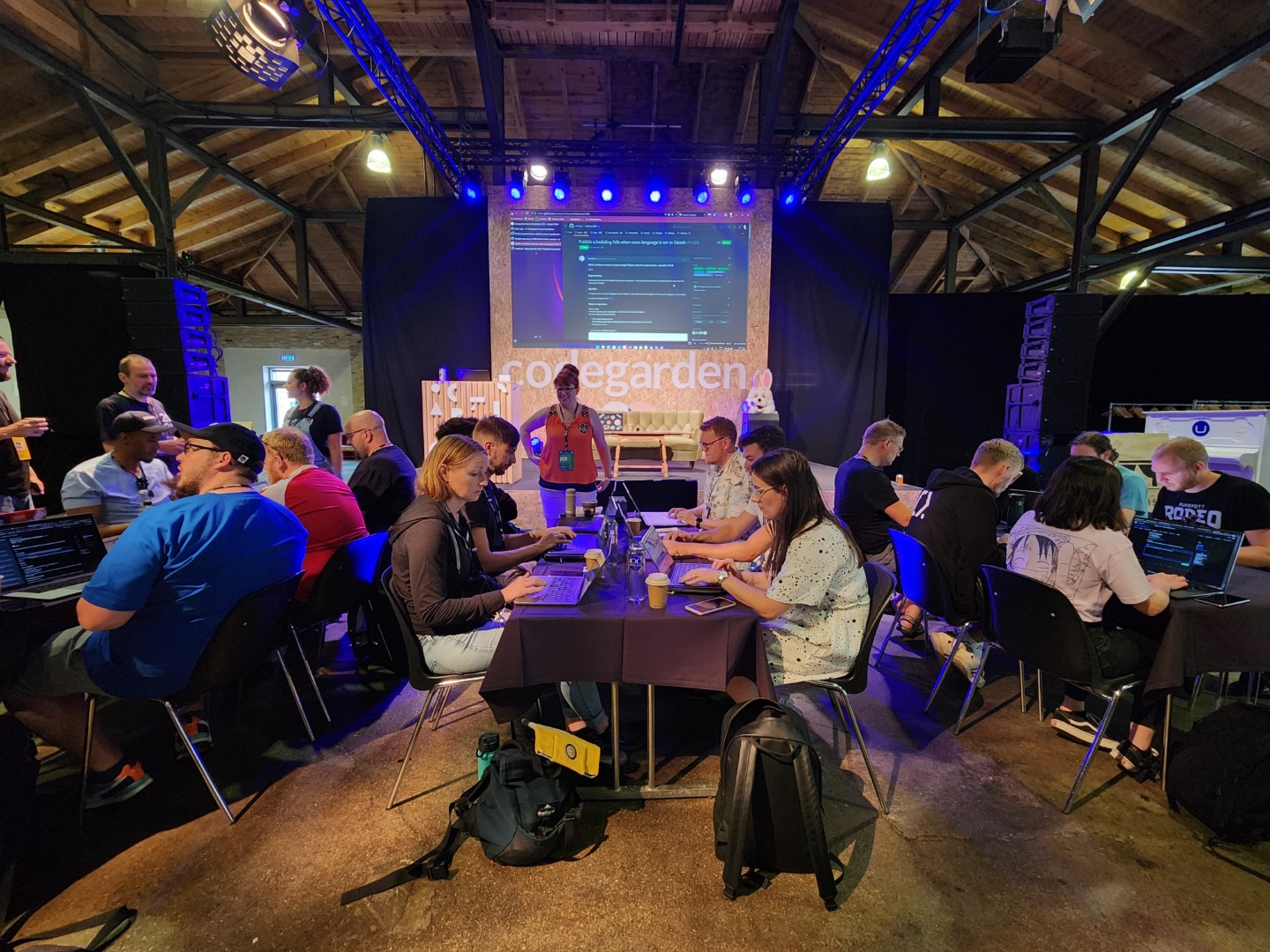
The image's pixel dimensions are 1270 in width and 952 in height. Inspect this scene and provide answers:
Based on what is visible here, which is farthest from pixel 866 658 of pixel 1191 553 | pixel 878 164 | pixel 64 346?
pixel 64 346

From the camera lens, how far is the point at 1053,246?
9125mm

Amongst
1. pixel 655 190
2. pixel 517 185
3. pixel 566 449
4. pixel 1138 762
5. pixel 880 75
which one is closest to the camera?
pixel 1138 762

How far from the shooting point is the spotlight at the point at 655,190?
6.86 metres

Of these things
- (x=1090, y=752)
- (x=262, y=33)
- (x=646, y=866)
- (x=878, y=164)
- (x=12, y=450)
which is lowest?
(x=646, y=866)

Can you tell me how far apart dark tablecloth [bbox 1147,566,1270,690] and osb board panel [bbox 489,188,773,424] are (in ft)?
19.7

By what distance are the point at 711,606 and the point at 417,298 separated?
7409mm

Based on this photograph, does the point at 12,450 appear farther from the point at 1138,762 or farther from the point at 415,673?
the point at 1138,762

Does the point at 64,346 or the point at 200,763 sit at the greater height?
the point at 64,346

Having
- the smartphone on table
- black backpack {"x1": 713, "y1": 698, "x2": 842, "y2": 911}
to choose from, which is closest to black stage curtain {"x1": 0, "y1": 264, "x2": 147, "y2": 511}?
the smartphone on table

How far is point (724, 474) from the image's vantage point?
3.13 metres

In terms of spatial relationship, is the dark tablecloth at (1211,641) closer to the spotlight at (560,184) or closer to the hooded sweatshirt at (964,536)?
the hooded sweatshirt at (964,536)

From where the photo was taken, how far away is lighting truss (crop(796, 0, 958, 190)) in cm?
387

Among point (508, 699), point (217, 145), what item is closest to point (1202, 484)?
point (508, 699)

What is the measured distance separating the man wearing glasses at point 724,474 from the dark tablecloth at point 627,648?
52.0 inches
